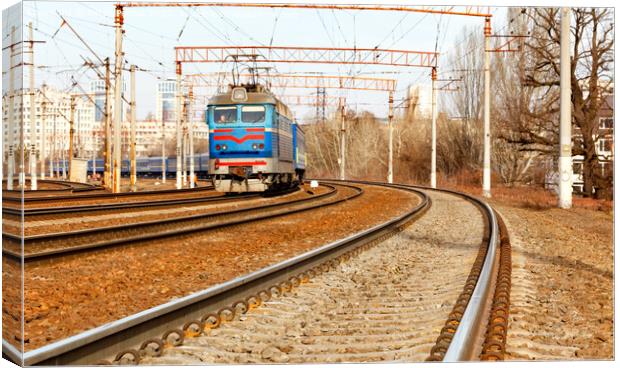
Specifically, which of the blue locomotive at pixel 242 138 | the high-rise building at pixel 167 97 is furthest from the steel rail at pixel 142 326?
the high-rise building at pixel 167 97

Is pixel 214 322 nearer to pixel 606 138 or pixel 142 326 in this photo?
pixel 142 326

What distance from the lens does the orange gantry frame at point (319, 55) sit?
10016 millimetres

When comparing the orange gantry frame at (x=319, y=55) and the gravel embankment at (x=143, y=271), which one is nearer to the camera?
the gravel embankment at (x=143, y=271)

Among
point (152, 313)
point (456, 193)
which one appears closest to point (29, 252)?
point (152, 313)

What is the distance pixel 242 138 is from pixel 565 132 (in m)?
11.1

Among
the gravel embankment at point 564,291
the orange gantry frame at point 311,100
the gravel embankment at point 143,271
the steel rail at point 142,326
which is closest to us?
the steel rail at point 142,326

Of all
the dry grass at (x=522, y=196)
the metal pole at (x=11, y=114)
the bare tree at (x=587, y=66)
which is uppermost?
the bare tree at (x=587, y=66)

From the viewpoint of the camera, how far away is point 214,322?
4.60m

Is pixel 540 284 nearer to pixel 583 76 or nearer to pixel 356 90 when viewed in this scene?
pixel 583 76

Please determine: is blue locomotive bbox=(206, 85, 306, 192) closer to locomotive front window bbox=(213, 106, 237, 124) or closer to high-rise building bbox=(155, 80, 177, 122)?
locomotive front window bbox=(213, 106, 237, 124)

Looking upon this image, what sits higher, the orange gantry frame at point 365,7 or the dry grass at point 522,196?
the orange gantry frame at point 365,7

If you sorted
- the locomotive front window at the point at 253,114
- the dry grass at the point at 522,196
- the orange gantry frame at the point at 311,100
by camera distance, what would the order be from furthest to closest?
1. the locomotive front window at the point at 253,114
2. the orange gantry frame at the point at 311,100
3. the dry grass at the point at 522,196

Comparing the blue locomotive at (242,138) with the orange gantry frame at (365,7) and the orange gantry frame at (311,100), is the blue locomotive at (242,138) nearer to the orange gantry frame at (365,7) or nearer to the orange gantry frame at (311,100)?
the orange gantry frame at (311,100)

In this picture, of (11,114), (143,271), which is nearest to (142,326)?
(11,114)
